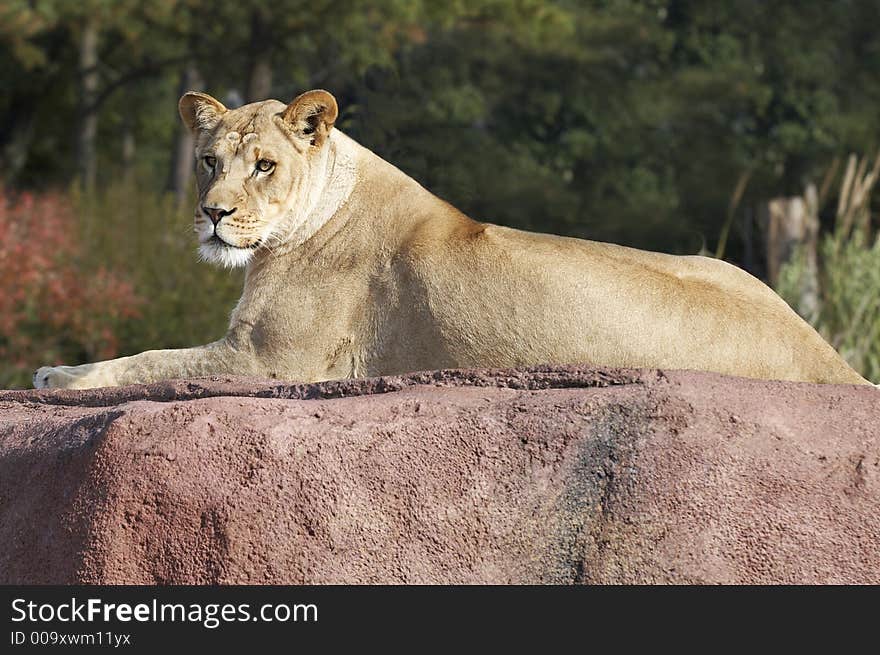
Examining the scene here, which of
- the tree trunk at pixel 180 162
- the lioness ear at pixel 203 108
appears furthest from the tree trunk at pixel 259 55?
the lioness ear at pixel 203 108

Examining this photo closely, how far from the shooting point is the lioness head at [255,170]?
500 centimetres

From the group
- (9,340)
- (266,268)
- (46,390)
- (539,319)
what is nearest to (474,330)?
(539,319)

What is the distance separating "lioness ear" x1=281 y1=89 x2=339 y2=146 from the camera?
515 cm

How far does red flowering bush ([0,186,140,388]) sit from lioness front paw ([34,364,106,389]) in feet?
20.7

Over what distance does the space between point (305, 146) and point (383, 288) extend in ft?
2.22

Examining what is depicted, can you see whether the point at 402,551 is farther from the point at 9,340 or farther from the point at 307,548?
the point at 9,340

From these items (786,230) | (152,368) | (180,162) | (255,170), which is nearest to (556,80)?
(180,162)

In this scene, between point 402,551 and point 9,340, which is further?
point 9,340

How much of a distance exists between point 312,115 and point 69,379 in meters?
1.38

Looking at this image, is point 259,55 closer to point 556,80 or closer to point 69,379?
point 556,80

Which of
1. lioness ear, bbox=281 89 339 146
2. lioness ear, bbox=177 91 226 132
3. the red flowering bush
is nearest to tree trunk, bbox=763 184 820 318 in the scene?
the red flowering bush

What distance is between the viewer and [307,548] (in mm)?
3377

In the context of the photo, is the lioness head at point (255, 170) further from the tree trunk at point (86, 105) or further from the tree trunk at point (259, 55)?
the tree trunk at point (86, 105)

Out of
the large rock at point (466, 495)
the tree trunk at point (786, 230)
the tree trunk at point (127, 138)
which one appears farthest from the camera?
the tree trunk at point (127, 138)
